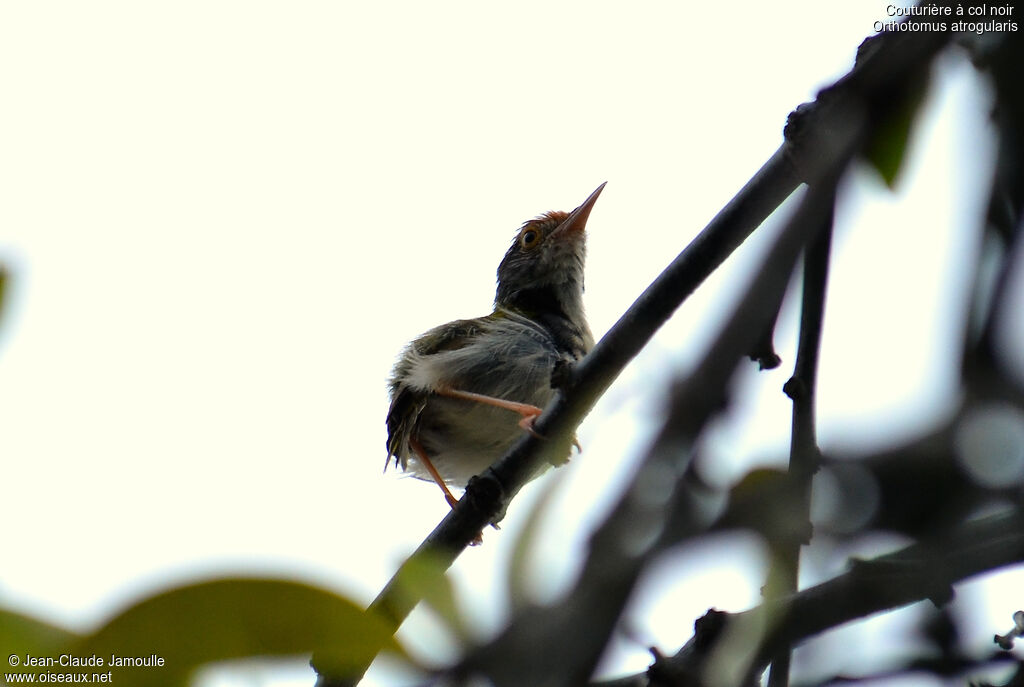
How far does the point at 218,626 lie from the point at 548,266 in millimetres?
6278

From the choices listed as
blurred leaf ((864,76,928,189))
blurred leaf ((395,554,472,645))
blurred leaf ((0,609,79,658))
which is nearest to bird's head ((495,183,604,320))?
blurred leaf ((864,76,928,189))

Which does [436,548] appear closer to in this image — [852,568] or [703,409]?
[852,568]

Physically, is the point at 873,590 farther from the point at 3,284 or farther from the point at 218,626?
the point at 3,284

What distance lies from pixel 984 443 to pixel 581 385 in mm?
1391

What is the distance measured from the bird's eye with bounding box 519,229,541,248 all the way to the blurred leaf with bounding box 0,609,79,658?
251 inches

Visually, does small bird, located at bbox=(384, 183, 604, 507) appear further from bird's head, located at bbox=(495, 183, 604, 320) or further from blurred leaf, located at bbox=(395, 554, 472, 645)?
blurred leaf, located at bbox=(395, 554, 472, 645)

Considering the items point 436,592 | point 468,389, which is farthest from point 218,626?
point 468,389

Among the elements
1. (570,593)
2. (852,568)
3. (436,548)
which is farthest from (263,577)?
(436,548)

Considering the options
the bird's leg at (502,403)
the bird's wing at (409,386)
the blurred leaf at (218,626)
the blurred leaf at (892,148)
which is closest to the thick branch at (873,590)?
the blurred leaf at (218,626)

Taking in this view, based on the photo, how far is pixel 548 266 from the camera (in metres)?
7.68

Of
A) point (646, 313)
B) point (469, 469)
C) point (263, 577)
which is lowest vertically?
point (263, 577)

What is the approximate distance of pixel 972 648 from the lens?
1988 millimetres

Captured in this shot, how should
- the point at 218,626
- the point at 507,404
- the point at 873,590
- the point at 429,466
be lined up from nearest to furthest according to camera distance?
the point at 218,626
the point at 873,590
the point at 507,404
the point at 429,466

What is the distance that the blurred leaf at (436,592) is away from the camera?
1.50 metres
